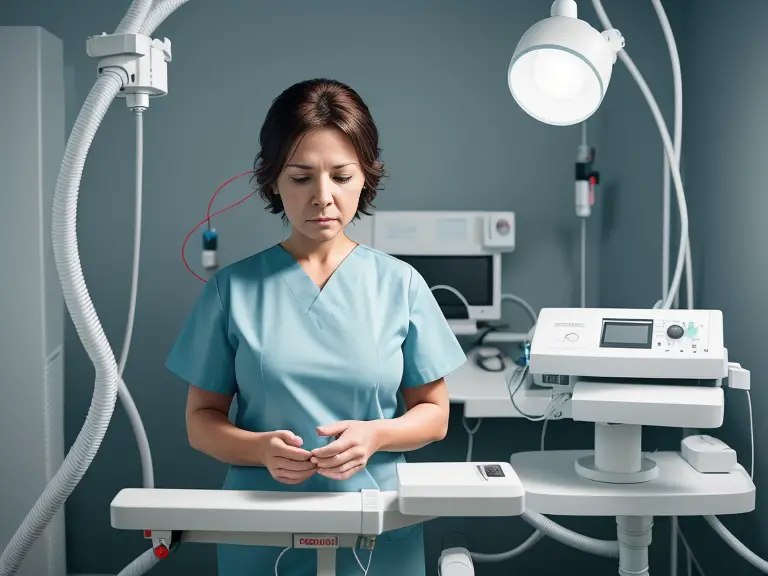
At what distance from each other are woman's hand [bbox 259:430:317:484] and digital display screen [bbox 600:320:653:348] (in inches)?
27.9

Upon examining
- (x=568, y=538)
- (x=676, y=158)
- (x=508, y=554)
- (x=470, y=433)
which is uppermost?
(x=676, y=158)

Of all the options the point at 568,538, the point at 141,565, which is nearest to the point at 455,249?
the point at 568,538

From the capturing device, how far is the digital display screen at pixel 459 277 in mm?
2412

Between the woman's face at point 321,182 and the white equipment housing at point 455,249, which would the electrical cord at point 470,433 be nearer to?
the white equipment housing at point 455,249

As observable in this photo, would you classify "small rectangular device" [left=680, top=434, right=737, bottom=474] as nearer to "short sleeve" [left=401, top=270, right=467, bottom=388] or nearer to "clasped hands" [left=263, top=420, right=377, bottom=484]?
"short sleeve" [left=401, top=270, right=467, bottom=388]

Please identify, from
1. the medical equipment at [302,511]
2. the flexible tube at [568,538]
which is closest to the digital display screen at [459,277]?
the flexible tube at [568,538]

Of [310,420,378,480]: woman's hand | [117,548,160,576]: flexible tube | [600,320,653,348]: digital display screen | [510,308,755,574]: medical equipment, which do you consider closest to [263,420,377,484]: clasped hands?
[310,420,378,480]: woman's hand

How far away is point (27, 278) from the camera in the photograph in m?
2.18

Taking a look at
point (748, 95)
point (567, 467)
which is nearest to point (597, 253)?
point (748, 95)

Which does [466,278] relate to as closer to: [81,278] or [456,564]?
[456,564]

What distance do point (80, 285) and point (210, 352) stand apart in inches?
8.1

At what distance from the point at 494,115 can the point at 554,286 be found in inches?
20.9

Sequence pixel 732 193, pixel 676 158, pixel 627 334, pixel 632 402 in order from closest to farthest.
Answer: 1. pixel 632 402
2. pixel 627 334
3. pixel 676 158
4. pixel 732 193

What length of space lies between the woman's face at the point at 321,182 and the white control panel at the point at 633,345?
570 mm
